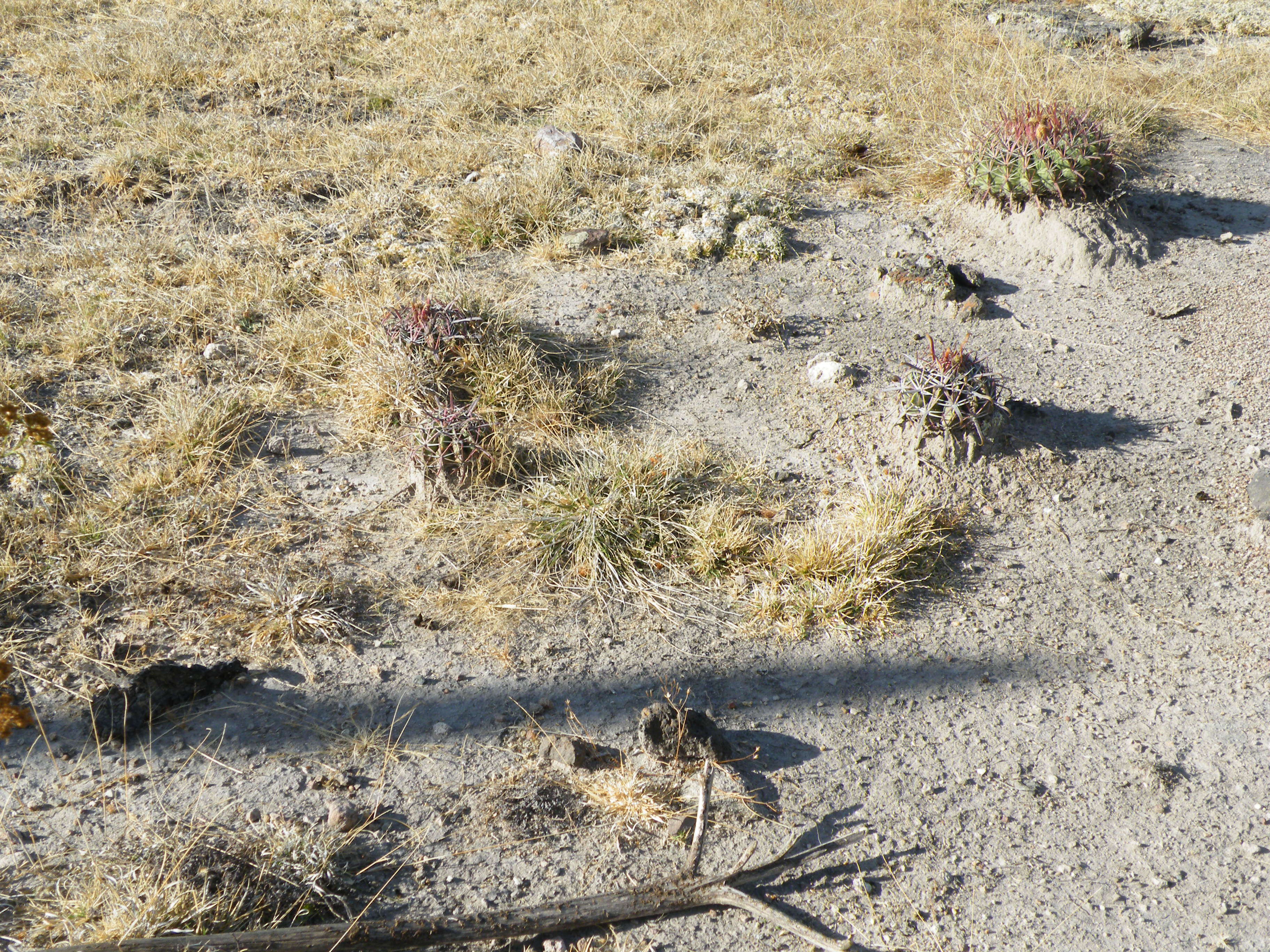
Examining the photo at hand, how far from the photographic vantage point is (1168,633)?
133 inches

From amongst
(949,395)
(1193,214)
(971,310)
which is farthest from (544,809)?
(1193,214)

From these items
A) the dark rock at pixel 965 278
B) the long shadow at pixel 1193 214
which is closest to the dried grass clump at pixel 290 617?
the dark rock at pixel 965 278

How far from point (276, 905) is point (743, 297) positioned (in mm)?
4010

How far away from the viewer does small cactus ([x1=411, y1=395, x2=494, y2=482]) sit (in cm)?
379

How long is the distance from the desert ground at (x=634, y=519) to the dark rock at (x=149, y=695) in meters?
0.02

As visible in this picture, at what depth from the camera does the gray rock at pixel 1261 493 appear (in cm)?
372

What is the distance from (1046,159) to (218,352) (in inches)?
194

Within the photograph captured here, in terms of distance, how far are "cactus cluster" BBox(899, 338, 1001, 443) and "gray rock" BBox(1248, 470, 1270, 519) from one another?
111 cm

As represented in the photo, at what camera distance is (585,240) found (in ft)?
18.4

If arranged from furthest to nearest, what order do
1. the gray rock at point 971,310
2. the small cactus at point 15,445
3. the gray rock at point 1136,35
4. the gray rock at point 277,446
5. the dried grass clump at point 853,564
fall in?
1. the gray rock at point 1136,35
2. the gray rock at point 971,310
3. the gray rock at point 277,446
4. the dried grass clump at point 853,564
5. the small cactus at point 15,445

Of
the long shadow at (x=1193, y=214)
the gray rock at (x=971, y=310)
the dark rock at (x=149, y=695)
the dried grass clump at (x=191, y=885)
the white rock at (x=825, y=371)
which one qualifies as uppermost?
the long shadow at (x=1193, y=214)

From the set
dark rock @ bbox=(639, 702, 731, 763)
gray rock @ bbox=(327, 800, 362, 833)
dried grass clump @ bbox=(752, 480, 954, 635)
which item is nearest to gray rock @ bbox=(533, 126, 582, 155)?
dried grass clump @ bbox=(752, 480, 954, 635)

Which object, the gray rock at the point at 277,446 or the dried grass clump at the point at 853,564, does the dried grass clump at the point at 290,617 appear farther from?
the dried grass clump at the point at 853,564

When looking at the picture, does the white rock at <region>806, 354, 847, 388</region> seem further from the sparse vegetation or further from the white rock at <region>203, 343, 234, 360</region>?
the sparse vegetation
